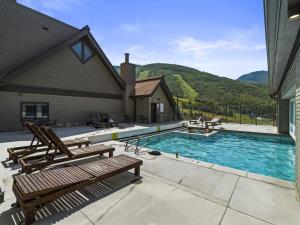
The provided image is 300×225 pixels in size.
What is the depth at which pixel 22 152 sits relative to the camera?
5082 millimetres

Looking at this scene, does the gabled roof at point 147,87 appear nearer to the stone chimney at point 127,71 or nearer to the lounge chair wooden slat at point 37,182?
the stone chimney at point 127,71

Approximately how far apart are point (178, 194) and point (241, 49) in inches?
404

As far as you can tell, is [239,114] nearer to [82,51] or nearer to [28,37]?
[82,51]

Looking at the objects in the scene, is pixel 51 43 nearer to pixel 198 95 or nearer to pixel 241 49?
pixel 241 49

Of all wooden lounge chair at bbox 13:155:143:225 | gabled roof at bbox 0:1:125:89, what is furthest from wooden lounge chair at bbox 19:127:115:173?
gabled roof at bbox 0:1:125:89

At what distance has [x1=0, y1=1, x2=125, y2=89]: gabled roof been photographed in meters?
11.4

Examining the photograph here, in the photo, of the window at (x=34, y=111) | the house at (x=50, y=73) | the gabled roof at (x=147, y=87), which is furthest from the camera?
the gabled roof at (x=147, y=87)

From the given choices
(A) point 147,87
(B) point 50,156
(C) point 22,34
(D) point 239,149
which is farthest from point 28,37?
(D) point 239,149

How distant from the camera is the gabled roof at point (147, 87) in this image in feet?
56.1

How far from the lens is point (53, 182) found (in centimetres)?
297

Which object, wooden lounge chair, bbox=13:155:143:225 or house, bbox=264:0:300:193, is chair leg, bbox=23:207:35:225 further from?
house, bbox=264:0:300:193

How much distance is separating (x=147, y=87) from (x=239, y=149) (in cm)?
1075

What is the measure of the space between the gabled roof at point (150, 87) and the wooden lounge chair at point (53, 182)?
13.1 m

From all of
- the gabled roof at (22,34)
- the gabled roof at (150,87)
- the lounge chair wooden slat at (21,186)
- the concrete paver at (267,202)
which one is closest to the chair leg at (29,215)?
the lounge chair wooden slat at (21,186)
